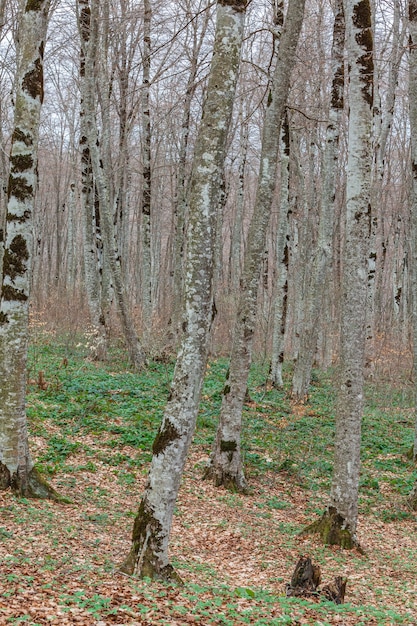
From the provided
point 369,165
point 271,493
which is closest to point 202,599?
point 271,493

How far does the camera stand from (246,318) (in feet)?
29.4

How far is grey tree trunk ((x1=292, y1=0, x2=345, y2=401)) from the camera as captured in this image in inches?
513

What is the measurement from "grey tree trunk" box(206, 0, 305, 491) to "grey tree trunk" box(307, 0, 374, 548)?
175cm

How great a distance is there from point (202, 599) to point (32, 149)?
197 inches

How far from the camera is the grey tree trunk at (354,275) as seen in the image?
7273mm

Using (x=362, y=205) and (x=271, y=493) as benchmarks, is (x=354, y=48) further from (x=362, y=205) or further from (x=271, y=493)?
(x=271, y=493)

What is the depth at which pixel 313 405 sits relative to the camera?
14.9 metres

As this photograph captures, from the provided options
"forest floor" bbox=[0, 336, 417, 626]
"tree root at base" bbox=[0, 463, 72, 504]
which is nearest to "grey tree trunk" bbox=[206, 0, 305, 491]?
"forest floor" bbox=[0, 336, 417, 626]

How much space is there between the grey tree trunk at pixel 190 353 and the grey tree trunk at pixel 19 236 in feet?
7.31

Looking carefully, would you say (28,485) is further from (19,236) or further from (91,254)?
(91,254)

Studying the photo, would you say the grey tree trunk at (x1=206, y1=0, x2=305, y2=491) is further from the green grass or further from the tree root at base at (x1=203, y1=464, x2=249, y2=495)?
the green grass

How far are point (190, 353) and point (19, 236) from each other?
270 cm

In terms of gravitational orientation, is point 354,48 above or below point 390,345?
above

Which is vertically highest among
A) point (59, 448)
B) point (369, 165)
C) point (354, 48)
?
point (354, 48)
